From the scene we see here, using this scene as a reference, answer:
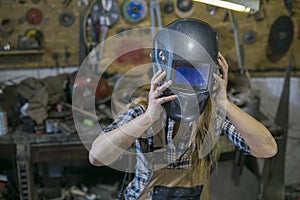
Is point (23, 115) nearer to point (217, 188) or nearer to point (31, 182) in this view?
Answer: point (31, 182)

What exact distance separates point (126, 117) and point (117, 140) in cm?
8

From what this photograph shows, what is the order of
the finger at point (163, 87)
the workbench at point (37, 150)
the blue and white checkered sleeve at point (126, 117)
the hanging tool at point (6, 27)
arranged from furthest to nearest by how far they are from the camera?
1. the hanging tool at point (6, 27)
2. the workbench at point (37, 150)
3. the blue and white checkered sleeve at point (126, 117)
4. the finger at point (163, 87)

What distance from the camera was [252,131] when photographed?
Answer: 3.11 feet

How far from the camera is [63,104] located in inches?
77.3

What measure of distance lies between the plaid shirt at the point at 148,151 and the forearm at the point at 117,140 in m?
0.07

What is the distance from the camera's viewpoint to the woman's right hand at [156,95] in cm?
80

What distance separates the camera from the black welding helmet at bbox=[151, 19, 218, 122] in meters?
0.82

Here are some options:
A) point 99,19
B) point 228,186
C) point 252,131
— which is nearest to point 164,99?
point 252,131

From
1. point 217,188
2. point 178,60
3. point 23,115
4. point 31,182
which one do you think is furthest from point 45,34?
point 178,60

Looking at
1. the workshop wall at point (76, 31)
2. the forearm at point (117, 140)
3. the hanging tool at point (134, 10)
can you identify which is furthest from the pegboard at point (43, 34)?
the forearm at point (117, 140)

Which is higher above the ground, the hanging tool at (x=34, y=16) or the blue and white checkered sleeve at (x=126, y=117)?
the hanging tool at (x=34, y=16)

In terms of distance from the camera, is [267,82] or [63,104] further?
[267,82]

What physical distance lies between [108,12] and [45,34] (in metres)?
0.46

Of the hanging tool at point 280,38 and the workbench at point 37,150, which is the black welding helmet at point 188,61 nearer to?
the workbench at point 37,150
